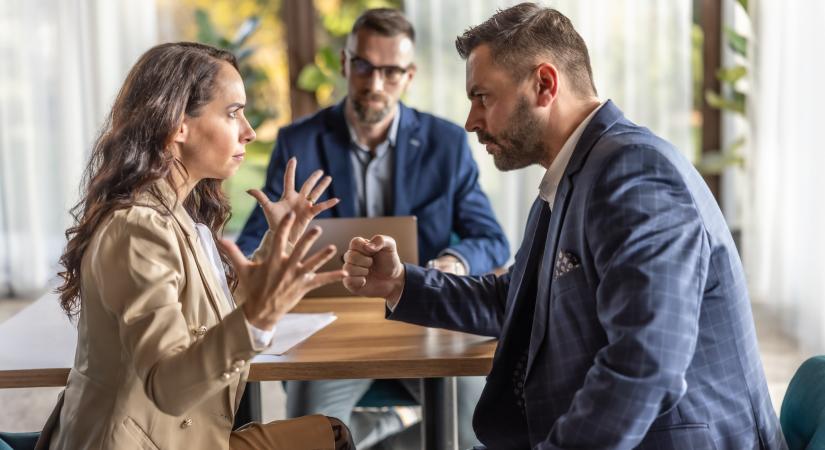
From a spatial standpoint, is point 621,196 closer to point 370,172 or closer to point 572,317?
point 572,317

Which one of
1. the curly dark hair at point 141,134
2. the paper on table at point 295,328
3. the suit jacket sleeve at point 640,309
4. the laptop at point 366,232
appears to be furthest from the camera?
the laptop at point 366,232

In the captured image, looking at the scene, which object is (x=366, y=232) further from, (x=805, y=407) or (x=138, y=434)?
(x=805, y=407)

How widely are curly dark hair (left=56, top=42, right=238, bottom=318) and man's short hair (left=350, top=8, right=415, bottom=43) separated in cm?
137

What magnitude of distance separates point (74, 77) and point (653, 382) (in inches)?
169

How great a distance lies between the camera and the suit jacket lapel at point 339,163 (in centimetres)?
320

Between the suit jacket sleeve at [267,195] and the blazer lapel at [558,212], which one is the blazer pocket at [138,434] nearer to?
the blazer lapel at [558,212]

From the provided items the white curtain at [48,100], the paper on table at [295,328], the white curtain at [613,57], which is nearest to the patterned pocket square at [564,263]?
the paper on table at [295,328]

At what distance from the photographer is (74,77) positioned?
17.0 feet

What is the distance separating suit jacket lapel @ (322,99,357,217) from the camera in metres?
3.20

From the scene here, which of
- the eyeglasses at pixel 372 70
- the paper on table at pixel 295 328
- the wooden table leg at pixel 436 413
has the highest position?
the eyeglasses at pixel 372 70

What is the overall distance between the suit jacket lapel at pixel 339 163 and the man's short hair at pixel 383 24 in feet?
0.96

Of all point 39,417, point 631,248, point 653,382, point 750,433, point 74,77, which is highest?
point 74,77

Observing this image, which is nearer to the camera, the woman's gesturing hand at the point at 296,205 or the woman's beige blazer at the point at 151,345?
the woman's beige blazer at the point at 151,345

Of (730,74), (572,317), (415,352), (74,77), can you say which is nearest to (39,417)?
(74,77)
